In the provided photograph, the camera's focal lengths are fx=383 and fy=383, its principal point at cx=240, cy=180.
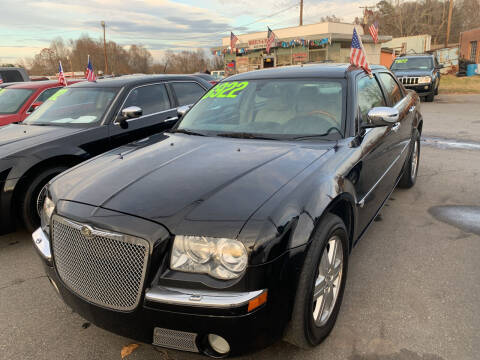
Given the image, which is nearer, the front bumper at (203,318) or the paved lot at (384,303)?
the front bumper at (203,318)

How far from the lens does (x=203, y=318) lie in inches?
70.0

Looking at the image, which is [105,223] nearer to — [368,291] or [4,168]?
[368,291]

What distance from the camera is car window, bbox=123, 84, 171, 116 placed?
535 cm

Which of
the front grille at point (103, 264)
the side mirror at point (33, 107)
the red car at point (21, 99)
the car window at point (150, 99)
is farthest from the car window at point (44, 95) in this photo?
the front grille at point (103, 264)

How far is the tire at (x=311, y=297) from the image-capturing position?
199 cm

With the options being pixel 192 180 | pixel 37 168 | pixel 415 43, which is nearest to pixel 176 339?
pixel 192 180

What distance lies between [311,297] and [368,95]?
2.31 meters

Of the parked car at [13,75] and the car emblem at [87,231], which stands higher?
the parked car at [13,75]

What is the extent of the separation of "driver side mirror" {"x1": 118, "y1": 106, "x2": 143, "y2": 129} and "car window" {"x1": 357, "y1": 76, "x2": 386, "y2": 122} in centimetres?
270

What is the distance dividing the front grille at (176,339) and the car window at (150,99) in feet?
12.8

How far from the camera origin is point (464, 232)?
393 cm

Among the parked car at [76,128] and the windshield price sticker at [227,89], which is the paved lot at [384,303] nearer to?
the parked car at [76,128]

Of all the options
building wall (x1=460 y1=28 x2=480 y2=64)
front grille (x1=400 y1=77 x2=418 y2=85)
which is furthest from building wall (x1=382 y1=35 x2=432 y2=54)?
front grille (x1=400 y1=77 x2=418 y2=85)

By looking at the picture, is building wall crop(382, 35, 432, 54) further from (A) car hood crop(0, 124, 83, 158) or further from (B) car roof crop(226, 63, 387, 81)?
(A) car hood crop(0, 124, 83, 158)
